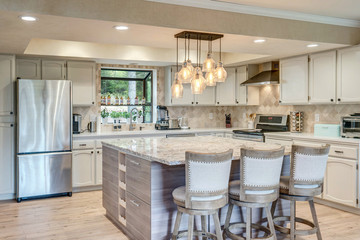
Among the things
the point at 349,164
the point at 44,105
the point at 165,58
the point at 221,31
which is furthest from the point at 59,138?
the point at 349,164

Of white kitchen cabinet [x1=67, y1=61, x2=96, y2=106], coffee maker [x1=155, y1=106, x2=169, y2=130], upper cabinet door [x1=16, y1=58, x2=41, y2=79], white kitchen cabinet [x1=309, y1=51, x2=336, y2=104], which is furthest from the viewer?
coffee maker [x1=155, y1=106, x2=169, y2=130]

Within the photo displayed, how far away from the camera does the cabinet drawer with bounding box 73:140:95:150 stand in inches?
A: 206

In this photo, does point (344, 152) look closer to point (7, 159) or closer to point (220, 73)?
point (220, 73)

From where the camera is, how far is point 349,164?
4.26 meters

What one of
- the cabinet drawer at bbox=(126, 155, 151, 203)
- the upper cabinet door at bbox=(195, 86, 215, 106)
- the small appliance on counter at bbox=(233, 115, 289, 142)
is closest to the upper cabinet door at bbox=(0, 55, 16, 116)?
the cabinet drawer at bbox=(126, 155, 151, 203)

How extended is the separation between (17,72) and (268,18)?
3.73 meters

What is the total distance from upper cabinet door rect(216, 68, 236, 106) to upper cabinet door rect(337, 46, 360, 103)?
2.22 meters

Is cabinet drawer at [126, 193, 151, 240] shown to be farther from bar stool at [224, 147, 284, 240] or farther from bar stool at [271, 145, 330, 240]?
bar stool at [271, 145, 330, 240]

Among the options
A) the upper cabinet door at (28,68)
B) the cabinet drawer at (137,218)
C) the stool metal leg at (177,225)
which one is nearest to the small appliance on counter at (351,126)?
the stool metal leg at (177,225)

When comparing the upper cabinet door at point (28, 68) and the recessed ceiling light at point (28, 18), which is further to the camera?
the upper cabinet door at point (28, 68)

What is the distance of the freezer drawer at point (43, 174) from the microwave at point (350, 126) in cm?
387

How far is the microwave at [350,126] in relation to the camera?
14.4 feet

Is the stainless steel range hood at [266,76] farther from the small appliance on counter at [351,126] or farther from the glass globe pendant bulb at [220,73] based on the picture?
the glass globe pendant bulb at [220,73]

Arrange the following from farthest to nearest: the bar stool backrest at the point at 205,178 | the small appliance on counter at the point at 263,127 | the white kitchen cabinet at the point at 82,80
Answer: the small appliance on counter at the point at 263,127 < the white kitchen cabinet at the point at 82,80 < the bar stool backrest at the point at 205,178
